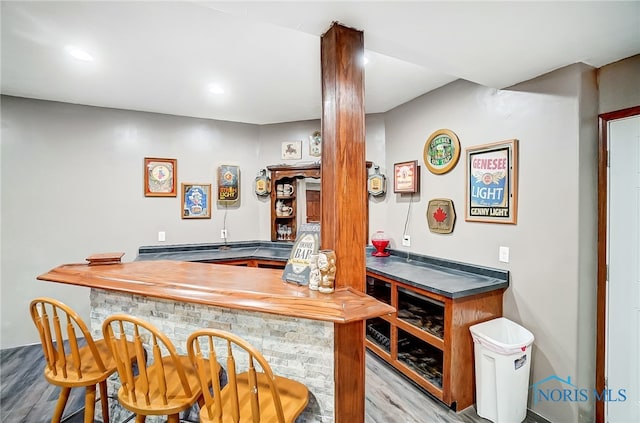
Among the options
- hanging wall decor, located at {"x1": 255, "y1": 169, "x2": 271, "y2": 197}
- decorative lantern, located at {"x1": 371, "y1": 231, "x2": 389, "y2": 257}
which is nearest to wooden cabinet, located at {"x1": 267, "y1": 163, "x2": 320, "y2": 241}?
hanging wall decor, located at {"x1": 255, "y1": 169, "x2": 271, "y2": 197}

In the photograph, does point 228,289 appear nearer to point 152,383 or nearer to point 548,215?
point 152,383

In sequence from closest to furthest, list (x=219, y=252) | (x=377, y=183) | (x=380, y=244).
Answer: (x=380, y=244)
(x=377, y=183)
(x=219, y=252)

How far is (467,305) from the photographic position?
2105mm

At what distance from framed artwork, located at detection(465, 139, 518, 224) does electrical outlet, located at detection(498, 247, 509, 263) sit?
214 millimetres

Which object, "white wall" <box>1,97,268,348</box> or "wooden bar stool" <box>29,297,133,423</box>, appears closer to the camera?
"wooden bar stool" <box>29,297,133,423</box>

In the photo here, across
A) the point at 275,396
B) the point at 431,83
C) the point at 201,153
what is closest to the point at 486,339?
the point at 275,396

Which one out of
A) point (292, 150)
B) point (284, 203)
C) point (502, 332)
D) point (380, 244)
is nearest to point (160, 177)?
point (284, 203)

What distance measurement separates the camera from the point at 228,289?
4.67 feet

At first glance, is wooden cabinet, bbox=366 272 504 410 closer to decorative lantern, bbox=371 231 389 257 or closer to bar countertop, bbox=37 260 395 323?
decorative lantern, bbox=371 231 389 257

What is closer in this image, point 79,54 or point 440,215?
point 79,54

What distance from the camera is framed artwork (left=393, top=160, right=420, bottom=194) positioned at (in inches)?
116

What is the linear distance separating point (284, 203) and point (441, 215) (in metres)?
1.91

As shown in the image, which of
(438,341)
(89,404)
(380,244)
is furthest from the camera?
(380,244)

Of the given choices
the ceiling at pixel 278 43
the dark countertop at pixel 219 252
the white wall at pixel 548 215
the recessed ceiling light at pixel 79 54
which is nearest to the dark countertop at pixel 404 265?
the dark countertop at pixel 219 252
